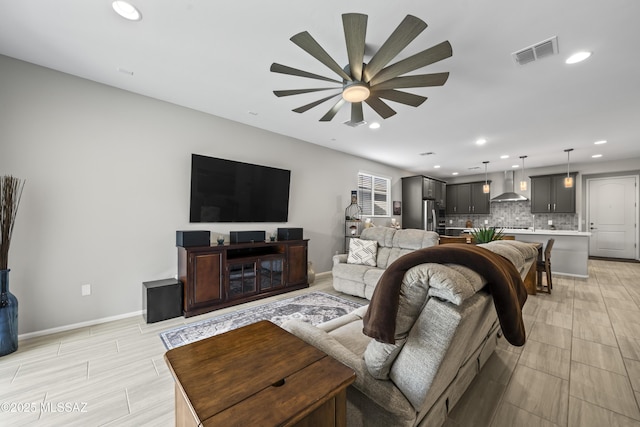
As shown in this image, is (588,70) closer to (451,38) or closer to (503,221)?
(451,38)

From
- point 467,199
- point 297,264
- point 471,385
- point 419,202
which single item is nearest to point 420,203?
Result: point 419,202

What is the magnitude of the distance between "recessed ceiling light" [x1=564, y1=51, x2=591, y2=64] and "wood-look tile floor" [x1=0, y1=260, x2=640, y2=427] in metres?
2.77

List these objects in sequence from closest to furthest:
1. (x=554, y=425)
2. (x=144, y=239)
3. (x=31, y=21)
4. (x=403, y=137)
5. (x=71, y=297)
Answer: (x=554, y=425), (x=31, y=21), (x=71, y=297), (x=144, y=239), (x=403, y=137)

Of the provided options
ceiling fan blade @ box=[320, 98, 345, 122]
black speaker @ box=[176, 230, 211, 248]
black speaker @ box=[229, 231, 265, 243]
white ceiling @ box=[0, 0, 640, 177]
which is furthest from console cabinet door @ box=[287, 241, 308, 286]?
ceiling fan blade @ box=[320, 98, 345, 122]

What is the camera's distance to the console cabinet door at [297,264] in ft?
13.8

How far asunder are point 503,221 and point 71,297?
10.3 m

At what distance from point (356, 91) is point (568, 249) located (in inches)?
238

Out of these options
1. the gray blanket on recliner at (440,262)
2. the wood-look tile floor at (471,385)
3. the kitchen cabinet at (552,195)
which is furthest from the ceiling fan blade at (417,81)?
the kitchen cabinet at (552,195)

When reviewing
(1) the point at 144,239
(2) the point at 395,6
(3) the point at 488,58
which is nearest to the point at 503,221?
(3) the point at 488,58

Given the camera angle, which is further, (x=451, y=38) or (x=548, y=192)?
(x=548, y=192)

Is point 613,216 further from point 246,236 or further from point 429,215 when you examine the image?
point 246,236

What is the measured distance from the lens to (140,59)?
8.21ft

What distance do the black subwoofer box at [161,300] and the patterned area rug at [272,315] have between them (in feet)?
1.13

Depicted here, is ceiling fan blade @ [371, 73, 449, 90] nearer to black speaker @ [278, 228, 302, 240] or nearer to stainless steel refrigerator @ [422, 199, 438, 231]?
black speaker @ [278, 228, 302, 240]
